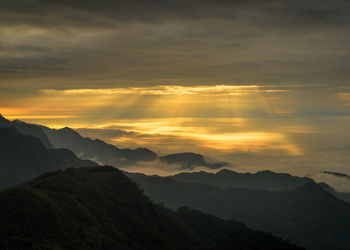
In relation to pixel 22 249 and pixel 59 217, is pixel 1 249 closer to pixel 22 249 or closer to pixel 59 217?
pixel 22 249

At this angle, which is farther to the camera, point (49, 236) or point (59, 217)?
point (59, 217)

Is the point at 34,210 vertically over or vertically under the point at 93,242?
over

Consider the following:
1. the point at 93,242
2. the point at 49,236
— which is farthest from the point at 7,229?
the point at 93,242

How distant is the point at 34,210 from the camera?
7687 inches

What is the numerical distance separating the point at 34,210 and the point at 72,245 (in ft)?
92.3

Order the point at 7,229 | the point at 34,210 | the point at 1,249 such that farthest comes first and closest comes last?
the point at 34,210 → the point at 7,229 → the point at 1,249

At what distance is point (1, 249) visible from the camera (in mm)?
A: 159625

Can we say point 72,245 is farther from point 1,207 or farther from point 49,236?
point 1,207

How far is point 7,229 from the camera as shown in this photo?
586 ft

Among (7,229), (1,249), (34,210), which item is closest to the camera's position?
(1,249)

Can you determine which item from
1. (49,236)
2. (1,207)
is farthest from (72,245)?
(1,207)

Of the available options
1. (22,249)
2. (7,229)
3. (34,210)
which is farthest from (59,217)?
(22,249)

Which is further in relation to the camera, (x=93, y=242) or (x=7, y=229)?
(x=93, y=242)

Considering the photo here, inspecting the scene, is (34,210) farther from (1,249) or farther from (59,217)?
(1,249)
